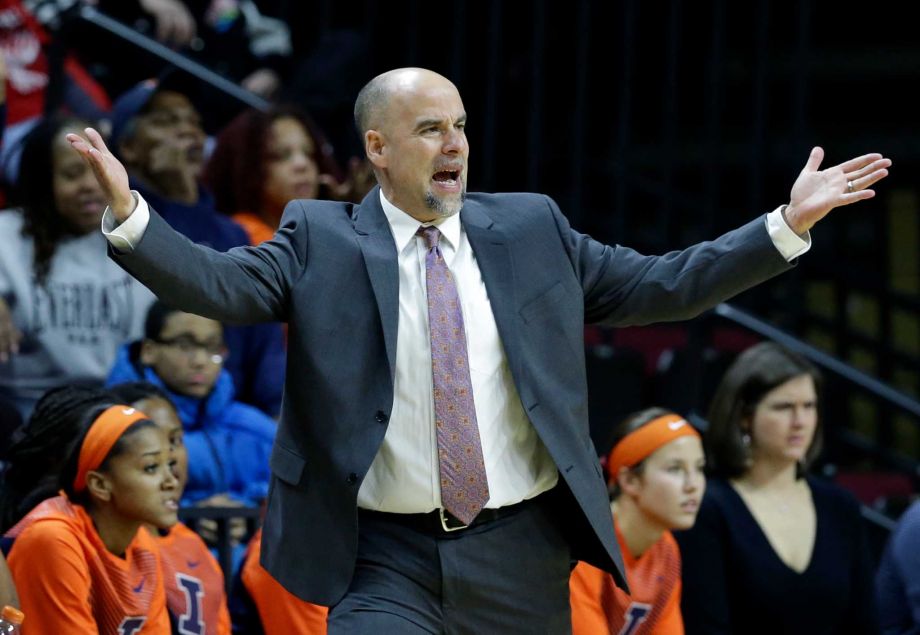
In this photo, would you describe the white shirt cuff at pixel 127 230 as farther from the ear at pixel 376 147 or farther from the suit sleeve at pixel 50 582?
the suit sleeve at pixel 50 582

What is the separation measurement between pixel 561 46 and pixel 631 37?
1.87 ft

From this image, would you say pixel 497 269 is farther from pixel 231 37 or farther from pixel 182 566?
pixel 231 37

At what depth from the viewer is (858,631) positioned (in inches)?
200

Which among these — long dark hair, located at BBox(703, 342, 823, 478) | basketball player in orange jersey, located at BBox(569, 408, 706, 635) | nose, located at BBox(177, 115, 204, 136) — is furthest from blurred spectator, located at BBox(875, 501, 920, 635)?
nose, located at BBox(177, 115, 204, 136)

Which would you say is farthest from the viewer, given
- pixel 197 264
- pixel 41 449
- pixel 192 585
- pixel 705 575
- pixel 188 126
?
pixel 188 126

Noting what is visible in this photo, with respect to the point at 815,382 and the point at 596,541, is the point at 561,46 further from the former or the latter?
the point at 596,541

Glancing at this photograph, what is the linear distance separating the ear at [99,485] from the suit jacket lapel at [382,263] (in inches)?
43.9

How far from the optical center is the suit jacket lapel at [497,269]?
3398 mm

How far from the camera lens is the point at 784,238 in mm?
3361

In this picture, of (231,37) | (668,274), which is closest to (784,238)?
(668,274)

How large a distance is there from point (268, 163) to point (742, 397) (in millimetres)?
1942

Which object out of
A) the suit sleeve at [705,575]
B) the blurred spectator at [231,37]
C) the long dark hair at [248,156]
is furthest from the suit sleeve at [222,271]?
the blurred spectator at [231,37]

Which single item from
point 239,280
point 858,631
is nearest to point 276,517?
point 239,280

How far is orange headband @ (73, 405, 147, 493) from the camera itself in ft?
13.9
